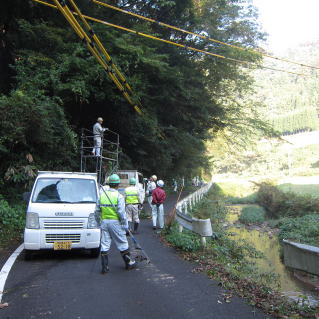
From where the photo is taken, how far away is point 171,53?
2175 cm

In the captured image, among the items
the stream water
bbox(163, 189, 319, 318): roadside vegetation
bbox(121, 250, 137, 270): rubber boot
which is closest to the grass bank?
bbox(121, 250, 137, 270): rubber boot

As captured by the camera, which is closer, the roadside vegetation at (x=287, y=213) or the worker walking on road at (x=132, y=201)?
the worker walking on road at (x=132, y=201)

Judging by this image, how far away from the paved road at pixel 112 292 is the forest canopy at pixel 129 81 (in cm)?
683

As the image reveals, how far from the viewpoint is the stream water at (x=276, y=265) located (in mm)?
8739

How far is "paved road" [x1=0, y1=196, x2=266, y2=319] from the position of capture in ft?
16.0

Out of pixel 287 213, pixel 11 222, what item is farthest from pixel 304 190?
pixel 11 222

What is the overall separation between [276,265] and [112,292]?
30.1 ft

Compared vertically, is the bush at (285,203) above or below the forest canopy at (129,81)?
below

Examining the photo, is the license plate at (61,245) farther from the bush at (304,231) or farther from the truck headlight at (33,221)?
the bush at (304,231)

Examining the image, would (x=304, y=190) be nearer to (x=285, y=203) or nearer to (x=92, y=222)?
(x=285, y=203)

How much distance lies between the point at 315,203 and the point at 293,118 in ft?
303

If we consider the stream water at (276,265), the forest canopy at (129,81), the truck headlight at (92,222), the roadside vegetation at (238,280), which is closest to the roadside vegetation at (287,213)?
the stream water at (276,265)

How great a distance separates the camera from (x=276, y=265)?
1307 centimetres

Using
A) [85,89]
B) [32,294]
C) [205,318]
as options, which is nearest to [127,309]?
[205,318]
